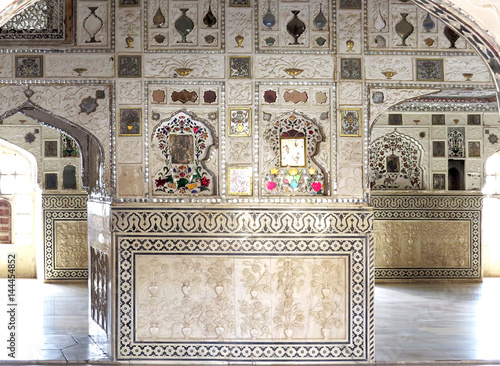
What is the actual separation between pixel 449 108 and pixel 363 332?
5.86m

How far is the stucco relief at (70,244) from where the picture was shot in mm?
10789

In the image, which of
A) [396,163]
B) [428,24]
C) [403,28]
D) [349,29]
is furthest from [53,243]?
[428,24]

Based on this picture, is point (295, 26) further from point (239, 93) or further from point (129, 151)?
point (129, 151)

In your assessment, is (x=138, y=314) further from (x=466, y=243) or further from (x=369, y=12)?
(x=466, y=243)

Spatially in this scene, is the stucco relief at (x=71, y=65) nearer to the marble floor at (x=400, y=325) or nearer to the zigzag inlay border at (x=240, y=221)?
the zigzag inlay border at (x=240, y=221)

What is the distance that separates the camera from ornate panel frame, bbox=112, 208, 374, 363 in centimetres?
575

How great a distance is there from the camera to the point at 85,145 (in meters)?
6.79

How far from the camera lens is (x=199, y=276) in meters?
5.77

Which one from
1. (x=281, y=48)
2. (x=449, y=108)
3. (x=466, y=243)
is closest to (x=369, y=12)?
(x=281, y=48)

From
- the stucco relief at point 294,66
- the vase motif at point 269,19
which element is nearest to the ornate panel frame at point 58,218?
the stucco relief at point 294,66

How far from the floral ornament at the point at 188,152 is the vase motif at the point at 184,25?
2.31ft

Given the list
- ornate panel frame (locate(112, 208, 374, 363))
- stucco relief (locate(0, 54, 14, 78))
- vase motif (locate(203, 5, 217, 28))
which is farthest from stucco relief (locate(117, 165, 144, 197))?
vase motif (locate(203, 5, 217, 28))

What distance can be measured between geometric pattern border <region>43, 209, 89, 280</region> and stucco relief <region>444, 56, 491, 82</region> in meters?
6.84

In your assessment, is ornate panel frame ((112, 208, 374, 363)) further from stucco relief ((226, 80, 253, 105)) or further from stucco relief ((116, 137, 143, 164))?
stucco relief ((226, 80, 253, 105))
